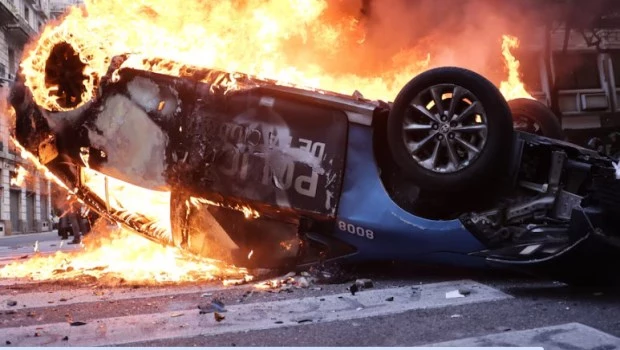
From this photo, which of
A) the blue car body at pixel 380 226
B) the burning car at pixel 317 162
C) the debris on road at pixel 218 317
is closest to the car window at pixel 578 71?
the burning car at pixel 317 162

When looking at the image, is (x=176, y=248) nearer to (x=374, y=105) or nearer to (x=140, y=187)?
(x=140, y=187)

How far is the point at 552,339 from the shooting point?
3314 mm

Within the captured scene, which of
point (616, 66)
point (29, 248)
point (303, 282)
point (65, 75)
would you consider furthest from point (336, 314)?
point (616, 66)

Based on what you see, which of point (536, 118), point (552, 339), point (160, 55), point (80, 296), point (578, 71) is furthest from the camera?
point (578, 71)

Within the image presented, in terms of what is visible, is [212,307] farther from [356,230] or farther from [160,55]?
[160,55]

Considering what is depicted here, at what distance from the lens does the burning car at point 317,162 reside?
4895 millimetres

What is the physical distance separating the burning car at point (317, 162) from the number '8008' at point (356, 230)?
1cm

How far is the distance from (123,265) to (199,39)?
2.75m

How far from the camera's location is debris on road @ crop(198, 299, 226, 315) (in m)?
4.40

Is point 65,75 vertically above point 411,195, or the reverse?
point 65,75

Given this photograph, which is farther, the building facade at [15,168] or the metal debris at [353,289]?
the building facade at [15,168]

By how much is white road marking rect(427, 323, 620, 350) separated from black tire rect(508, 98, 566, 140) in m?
3.71

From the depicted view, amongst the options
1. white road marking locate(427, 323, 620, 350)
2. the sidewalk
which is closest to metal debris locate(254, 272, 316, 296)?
white road marking locate(427, 323, 620, 350)

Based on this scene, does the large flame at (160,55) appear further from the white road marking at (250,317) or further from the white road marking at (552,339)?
the white road marking at (552,339)
